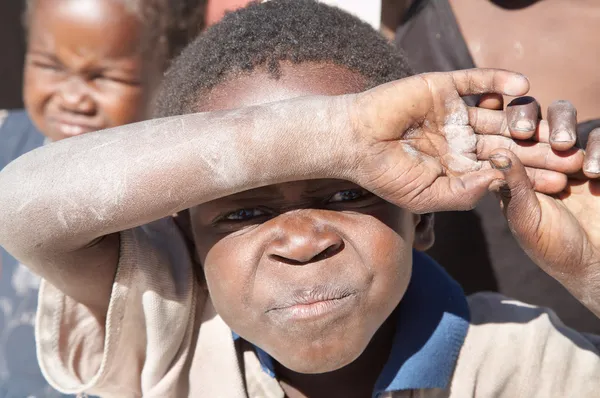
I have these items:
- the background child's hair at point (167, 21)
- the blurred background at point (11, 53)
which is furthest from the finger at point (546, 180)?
the blurred background at point (11, 53)

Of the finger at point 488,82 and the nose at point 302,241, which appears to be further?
the nose at point 302,241

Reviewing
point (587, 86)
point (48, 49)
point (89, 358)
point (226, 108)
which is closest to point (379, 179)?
point (226, 108)

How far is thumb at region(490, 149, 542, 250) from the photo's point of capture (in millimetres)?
1291

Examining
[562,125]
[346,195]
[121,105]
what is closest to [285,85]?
[346,195]

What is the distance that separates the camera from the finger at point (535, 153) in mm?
1358

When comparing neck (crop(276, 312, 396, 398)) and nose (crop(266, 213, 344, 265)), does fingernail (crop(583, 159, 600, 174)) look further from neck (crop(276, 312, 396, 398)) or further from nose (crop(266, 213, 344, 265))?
neck (crop(276, 312, 396, 398))

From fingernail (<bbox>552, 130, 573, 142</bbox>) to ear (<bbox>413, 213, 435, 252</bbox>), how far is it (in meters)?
0.45

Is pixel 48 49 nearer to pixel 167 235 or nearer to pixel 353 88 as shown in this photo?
pixel 167 235

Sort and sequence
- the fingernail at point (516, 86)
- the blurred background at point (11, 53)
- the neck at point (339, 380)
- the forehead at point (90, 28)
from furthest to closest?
1. the blurred background at point (11, 53)
2. the forehead at point (90, 28)
3. the neck at point (339, 380)
4. the fingernail at point (516, 86)

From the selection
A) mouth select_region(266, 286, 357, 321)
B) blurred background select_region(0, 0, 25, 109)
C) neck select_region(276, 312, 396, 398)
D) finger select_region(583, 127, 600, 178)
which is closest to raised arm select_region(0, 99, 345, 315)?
mouth select_region(266, 286, 357, 321)

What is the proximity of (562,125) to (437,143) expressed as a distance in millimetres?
210

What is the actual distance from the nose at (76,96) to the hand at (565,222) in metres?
1.74

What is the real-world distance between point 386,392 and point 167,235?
58cm

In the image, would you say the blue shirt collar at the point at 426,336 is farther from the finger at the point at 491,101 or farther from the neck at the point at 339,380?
the finger at the point at 491,101
